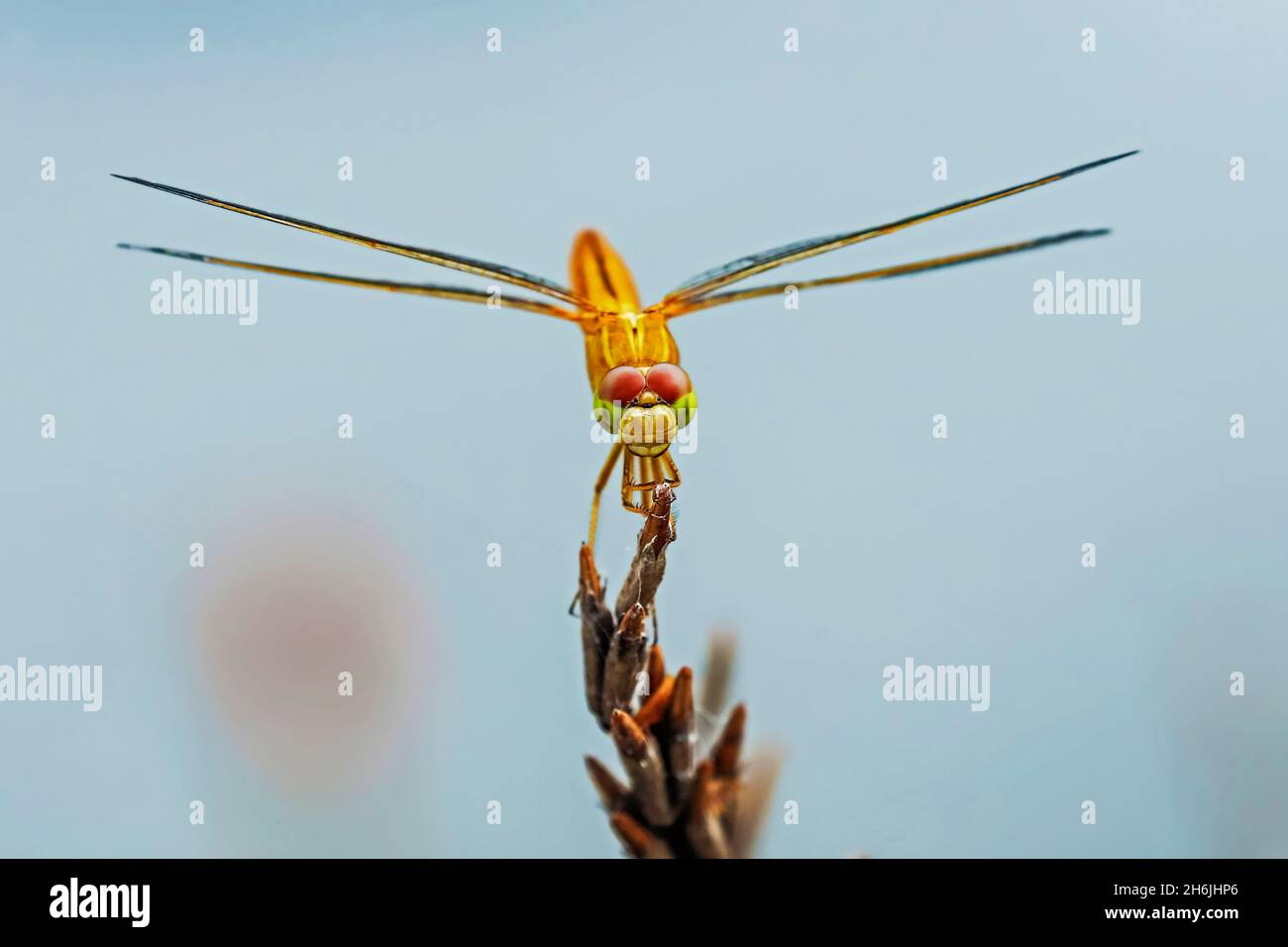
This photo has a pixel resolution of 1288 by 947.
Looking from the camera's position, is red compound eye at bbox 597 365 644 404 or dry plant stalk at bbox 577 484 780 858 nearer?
dry plant stalk at bbox 577 484 780 858

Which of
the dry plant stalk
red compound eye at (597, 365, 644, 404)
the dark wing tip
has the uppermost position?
the dark wing tip

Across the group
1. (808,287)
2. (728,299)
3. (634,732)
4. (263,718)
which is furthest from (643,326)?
(263,718)

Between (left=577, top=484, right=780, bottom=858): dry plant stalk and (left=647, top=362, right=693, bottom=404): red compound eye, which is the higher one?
(left=647, top=362, right=693, bottom=404): red compound eye

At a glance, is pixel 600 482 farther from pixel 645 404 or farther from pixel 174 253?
pixel 174 253

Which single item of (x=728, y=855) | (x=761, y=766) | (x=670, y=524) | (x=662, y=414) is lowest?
(x=728, y=855)

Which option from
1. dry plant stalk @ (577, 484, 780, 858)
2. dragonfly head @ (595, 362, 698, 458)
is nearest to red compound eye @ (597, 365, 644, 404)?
dragonfly head @ (595, 362, 698, 458)

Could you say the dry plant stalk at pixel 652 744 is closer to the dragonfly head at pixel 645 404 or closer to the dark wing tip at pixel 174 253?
the dragonfly head at pixel 645 404

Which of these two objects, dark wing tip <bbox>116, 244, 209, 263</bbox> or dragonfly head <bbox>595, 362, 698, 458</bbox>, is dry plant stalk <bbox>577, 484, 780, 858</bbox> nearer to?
dragonfly head <bbox>595, 362, 698, 458</bbox>
